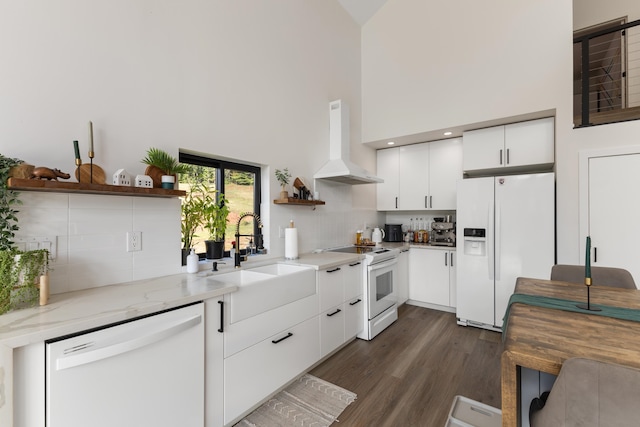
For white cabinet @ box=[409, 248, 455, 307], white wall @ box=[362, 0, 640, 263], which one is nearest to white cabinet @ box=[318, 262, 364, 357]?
white cabinet @ box=[409, 248, 455, 307]

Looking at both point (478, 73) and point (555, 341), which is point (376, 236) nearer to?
point (478, 73)

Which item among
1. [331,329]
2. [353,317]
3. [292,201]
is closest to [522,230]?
[353,317]

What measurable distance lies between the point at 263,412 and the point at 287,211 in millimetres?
1756

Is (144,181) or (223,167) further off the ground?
(223,167)

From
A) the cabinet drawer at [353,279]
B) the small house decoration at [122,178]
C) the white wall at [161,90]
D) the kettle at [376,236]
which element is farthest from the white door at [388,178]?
the small house decoration at [122,178]

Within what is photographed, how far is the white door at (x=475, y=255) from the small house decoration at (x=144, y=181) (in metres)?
3.23

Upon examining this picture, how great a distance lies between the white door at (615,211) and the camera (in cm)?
258

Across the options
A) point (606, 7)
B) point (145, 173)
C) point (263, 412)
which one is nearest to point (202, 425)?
point (263, 412)

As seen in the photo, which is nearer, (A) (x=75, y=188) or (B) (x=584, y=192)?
(A) (x=75, y=188)

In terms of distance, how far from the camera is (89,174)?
1.59m

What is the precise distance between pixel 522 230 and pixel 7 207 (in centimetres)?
410

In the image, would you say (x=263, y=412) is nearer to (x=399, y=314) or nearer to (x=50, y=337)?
(x=50, y=337)

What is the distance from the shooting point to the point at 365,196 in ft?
14.2

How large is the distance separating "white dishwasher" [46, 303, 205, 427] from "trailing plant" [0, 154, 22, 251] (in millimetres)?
685
